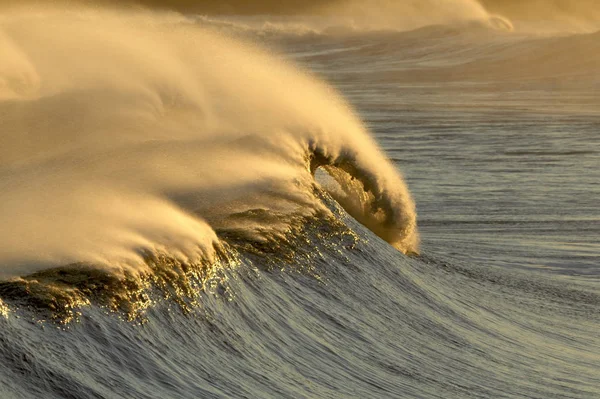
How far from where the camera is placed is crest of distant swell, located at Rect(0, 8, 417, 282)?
6406 mm

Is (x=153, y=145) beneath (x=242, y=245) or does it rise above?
above

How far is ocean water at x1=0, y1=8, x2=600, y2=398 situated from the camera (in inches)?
222

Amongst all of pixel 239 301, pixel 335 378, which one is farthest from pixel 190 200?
pixel 335 378

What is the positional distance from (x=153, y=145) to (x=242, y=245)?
1193 mm

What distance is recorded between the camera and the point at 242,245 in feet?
26.1

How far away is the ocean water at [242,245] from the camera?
5.64m

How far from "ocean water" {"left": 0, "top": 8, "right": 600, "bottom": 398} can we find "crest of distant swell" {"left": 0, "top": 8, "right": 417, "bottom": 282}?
22mm

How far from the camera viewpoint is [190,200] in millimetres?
7953

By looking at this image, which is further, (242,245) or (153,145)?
(153,145)

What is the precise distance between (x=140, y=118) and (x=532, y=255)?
428cm

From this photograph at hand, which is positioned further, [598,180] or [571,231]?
[598,180]

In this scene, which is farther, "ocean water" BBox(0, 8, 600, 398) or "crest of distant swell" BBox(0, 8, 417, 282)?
"crest of distant swell" BBox(0, 8, 417, 282)

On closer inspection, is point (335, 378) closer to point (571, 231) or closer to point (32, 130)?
point (32, 130)

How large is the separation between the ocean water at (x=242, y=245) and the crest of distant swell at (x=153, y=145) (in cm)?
2
